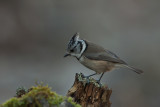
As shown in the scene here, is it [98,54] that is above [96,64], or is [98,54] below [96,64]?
above

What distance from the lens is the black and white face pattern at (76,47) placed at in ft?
22.2

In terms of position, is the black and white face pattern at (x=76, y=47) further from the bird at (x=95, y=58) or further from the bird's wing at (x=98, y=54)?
the bird's wing at (x=98, y=54)

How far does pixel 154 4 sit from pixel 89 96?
11.9m

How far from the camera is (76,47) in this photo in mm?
6859

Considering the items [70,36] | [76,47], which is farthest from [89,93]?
[70,36]

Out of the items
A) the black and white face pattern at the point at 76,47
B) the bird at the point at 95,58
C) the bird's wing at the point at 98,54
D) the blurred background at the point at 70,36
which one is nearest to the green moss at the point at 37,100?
the black and white face pattern at the point at 76,47

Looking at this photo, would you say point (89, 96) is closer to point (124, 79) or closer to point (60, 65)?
point (124, 79)

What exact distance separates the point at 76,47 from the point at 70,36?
6977 mm

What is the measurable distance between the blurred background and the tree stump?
512 cm

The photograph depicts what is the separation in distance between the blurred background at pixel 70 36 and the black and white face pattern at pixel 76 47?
140 inches

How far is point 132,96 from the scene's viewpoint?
10.9m

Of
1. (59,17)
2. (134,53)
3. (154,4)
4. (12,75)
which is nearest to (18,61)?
(12,75)

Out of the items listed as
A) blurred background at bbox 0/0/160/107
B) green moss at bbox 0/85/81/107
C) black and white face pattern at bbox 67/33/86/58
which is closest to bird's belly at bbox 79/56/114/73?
black and white face pattern at bbox 67/33/86/58

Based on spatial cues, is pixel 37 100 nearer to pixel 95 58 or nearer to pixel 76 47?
pixel 76 47
